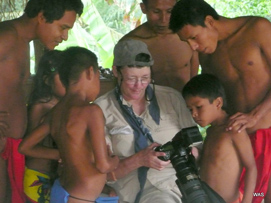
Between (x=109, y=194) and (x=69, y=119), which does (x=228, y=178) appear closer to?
(x=109, y=194)

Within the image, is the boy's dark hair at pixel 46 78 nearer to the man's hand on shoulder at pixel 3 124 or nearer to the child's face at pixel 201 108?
the man's hand on shoulder at pixel 3 124

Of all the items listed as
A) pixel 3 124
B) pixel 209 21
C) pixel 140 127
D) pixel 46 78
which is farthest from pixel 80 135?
pixel 209 21

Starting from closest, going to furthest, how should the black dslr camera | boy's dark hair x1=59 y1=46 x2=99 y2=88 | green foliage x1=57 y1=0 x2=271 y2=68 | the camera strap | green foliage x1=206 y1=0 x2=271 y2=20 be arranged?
the black dslr camera < boy's dark hair x1=59 y1=46 x2=99 y2=88 < the camera strap < green foliage x1=57 y1=0 x2=271 y2=68 < green foliage x1=206 y1=0 x2=271 y2=20

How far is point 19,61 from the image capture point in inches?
90.4

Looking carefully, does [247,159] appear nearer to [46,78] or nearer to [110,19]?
[46,78]

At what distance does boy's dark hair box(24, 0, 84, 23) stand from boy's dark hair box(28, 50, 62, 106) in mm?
257

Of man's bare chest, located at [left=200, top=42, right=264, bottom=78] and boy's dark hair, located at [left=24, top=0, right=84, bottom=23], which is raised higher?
boy's dark hair, located at [left=24, top=0, right=84, bottom=23]

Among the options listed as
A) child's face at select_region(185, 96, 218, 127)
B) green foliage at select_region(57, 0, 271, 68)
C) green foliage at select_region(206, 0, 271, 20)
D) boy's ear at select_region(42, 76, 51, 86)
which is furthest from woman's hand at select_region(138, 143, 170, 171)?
green foliage at select_region(206, 0, 271, 20)

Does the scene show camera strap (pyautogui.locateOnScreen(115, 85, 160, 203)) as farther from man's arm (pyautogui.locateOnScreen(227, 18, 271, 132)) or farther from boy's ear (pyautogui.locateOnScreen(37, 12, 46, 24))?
boy's ear (pyautogui.locateOnScreen(37, 12, 46, 24))

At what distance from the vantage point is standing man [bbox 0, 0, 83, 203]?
2264 mm

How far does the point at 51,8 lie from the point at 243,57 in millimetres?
893

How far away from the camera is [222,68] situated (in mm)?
2361

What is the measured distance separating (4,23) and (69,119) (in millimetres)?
686

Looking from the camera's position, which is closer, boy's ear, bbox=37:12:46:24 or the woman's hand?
the woman's hand
